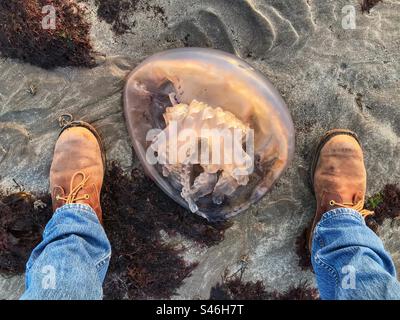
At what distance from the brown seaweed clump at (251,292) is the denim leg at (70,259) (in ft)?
3.39

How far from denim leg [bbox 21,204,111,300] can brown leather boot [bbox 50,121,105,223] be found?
0.43 feet

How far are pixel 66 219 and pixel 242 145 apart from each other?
1.39 m

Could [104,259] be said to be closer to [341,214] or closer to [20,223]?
[20,223]

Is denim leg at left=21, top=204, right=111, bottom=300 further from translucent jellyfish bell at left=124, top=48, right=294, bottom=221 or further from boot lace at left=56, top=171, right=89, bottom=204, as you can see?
translucent jellyfish bell at left=124, top=48, right=294, bottom=221

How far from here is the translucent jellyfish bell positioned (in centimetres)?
321

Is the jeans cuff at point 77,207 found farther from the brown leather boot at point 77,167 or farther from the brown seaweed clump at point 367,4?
the brown seaweed clump at point 367,4

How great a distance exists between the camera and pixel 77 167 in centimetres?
359

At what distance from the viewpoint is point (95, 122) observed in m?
3.61

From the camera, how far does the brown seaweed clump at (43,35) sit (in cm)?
340

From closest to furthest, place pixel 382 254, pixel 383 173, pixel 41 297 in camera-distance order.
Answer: pixel 41 297, pixel 382 254, pixel 383 173

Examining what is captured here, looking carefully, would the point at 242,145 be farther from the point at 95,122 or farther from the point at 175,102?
the point at 95,122

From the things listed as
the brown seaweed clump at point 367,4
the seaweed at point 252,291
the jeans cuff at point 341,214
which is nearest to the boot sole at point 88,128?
the seaweed at point 252,291

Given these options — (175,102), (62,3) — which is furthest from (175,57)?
(62,3)

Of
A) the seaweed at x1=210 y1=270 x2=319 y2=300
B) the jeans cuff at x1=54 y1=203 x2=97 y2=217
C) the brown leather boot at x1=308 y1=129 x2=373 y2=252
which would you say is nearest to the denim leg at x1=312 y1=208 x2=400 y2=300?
the brown leather boot at x1=308 y1=129 x2=373 y2=252
